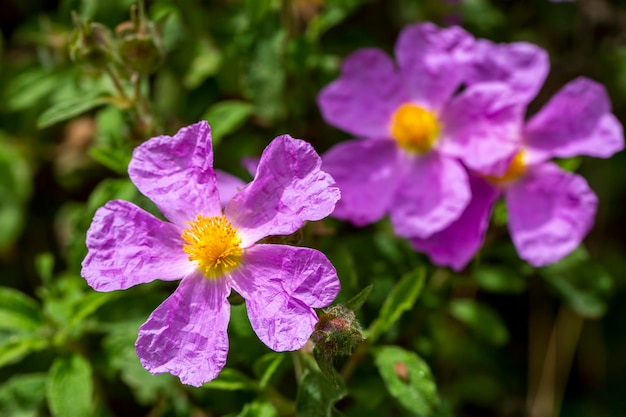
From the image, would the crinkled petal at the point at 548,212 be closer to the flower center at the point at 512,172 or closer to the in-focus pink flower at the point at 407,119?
the flower center at the point at 512,172

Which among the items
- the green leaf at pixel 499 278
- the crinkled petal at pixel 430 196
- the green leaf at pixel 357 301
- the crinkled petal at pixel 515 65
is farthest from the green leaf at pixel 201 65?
the green leaf at pixel 357 301

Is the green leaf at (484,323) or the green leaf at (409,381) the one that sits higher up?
the green leaf at (409,381)

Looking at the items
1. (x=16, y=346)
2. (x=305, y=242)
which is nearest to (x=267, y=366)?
(x=305, y=242)

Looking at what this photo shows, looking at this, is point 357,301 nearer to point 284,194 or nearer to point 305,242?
point 284,194

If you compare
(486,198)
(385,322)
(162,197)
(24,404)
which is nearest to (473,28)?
(486,198)

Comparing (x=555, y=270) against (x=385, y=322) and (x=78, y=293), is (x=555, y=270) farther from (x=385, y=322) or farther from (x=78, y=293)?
(x=78, y=293)
